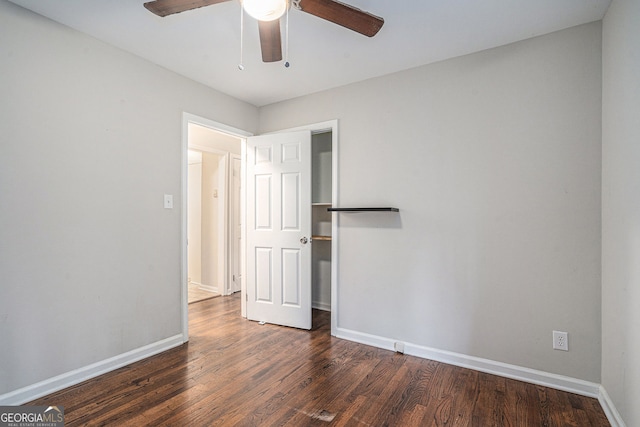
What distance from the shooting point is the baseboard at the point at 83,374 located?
1.87 meters

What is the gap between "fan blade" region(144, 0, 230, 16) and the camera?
4.83 ft

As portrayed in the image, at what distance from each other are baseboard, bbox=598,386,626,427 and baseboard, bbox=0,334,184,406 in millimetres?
3108

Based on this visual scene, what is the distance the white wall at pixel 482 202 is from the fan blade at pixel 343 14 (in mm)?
1169

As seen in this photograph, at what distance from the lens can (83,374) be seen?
2.16 meters

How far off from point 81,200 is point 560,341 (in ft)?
11.4

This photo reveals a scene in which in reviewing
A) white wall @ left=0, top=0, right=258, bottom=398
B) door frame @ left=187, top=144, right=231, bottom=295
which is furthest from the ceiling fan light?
door frame @ left=187, top=144, right=231, bottom=295

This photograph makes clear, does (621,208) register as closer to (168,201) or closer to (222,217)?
(168,201)

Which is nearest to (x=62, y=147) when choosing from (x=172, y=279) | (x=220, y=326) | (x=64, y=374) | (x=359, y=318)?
(x=172, y=279)

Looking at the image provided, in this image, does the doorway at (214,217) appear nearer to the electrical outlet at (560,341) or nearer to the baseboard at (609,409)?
the electrical outlet at (560,341)

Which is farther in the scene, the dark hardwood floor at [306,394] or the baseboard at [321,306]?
the baseboard at [321,306]

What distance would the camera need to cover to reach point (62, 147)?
2.08 m

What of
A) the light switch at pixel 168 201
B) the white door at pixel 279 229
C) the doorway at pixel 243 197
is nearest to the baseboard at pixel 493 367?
the doorway at pixel 243 197

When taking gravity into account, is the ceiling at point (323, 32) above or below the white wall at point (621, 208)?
above

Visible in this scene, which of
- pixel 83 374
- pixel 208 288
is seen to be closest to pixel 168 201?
pixel 83 374
